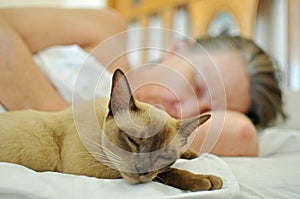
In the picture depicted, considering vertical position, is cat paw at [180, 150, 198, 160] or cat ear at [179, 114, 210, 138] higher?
cat ear at [179, 114, 210, 138]

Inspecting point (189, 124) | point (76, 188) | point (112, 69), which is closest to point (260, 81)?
point (112, 69)

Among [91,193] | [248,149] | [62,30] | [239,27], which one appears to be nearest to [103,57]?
[62,30]

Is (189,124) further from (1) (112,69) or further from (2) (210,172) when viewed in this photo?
(1) (112,69)

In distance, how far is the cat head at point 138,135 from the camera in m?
0.52

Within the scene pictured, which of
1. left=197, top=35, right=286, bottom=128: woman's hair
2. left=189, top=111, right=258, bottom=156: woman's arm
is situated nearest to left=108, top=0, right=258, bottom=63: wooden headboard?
left=197, top=35, right=286, bottom=128: woman's hair

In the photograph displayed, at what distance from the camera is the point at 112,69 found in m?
0.80

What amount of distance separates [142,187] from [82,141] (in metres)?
0.12

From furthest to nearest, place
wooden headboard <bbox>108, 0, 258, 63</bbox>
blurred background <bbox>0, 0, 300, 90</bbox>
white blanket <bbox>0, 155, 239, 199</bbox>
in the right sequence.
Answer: wooden headboard <bbox>108, 0, 258, 63</bbox> < blurred background <bbox>0, 0, 300, 90</bbox> < white blanket <bbox>0, 155, 239, 199</bbox>

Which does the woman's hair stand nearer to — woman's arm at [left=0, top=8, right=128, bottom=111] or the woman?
the woman

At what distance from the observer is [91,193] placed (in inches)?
19.3

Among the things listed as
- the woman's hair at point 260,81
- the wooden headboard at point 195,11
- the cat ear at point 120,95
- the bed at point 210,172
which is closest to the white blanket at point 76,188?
the bed at point 210,172

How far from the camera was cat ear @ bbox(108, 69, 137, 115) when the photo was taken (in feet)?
1.66

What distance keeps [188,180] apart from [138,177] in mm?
71

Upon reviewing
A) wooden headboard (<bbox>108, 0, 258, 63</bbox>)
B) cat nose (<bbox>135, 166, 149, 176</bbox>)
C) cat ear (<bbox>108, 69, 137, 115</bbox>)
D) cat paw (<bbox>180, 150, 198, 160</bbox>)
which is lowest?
cat paw (<bbox>180, 150, 198, 160</bbox>)
